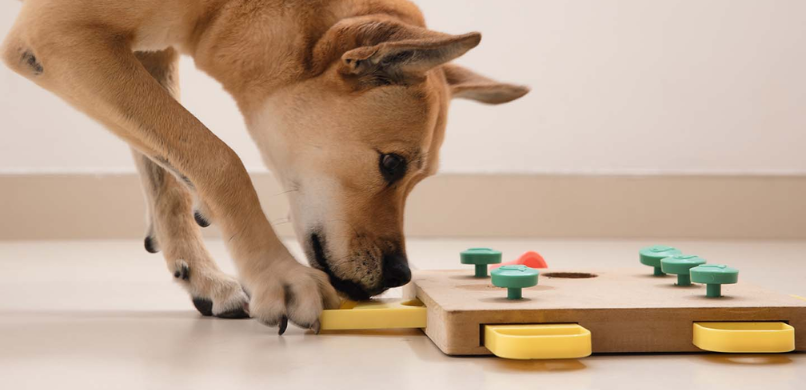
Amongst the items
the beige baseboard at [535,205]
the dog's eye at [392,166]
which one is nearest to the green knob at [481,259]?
the dog's eye at [392,166]

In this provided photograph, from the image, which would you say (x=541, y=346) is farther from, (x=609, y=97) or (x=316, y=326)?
(x=609, y=97)

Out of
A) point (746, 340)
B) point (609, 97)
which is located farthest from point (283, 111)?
point (609, 97)

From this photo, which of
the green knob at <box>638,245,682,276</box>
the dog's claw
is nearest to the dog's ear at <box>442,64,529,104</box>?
the green knob at <box>638,245,682,276</box>

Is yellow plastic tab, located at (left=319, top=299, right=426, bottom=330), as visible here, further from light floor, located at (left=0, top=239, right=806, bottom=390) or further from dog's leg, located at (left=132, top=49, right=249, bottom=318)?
dog's leg, located at (left=132, top=49, right=249, bottom=318)

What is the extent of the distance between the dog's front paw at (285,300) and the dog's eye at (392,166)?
34 cm

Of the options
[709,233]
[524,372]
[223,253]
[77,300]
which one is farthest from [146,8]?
[709,233]

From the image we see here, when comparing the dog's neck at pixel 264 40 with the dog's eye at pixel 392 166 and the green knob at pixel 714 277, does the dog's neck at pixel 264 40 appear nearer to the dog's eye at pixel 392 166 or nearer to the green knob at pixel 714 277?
the dog's eye at pixel 392 166

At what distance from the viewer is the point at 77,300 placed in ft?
7.71

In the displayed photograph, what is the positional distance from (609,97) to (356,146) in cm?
288

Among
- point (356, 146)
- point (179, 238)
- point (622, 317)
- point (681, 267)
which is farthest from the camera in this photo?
point (179, 238)

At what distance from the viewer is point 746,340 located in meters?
1.47

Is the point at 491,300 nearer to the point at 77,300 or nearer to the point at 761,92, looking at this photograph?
the point at 77,300

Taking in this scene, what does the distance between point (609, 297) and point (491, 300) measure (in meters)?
0.23

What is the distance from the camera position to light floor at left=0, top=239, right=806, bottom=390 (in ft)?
4.47
